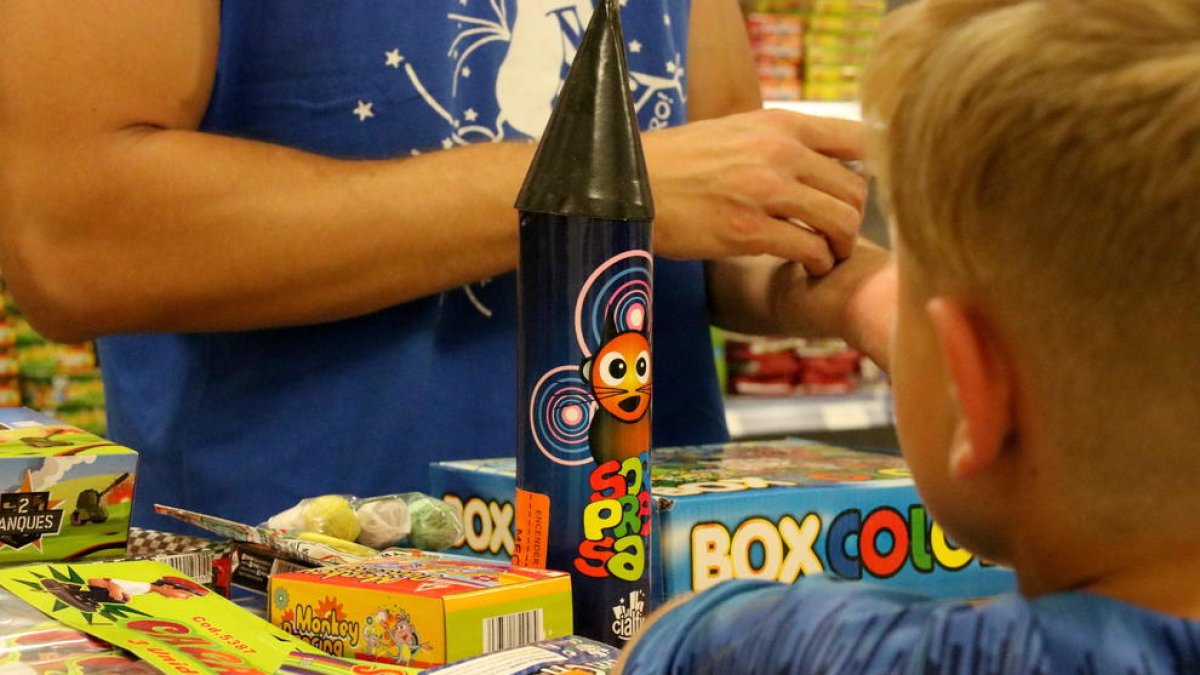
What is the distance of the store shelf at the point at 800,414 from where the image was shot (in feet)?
9.43

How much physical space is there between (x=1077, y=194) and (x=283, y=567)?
0.54 meters

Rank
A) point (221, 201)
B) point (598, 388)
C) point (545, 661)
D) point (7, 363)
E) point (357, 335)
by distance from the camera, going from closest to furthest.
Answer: point (545, 661)
point (598, 388)
point (221, 201)
point (357, 335)
point (7, 363)

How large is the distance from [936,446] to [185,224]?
2.56 ft

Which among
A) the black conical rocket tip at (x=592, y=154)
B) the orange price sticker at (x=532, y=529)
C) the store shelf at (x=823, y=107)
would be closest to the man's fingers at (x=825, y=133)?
the black conical rocket tip at (x=592, y=154)

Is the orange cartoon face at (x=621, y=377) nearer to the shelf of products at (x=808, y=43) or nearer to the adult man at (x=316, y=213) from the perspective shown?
the adult man at (x=316, y=213)

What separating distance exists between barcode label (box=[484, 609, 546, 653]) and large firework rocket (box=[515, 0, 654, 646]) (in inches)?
1.8

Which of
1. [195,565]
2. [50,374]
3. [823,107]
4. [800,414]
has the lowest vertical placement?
[800,414]

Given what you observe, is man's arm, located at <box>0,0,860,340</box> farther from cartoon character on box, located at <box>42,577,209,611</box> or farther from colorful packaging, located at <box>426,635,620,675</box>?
colorful packaging, located at <box>426,635,620,675</box>

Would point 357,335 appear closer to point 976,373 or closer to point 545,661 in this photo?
point 545,661

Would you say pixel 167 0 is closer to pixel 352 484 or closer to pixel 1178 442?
pixel 352 484

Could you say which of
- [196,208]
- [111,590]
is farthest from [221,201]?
[111,590]

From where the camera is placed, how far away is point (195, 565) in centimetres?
86

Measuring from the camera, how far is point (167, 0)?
110cm

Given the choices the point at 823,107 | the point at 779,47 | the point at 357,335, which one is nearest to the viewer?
the point at 357,335
